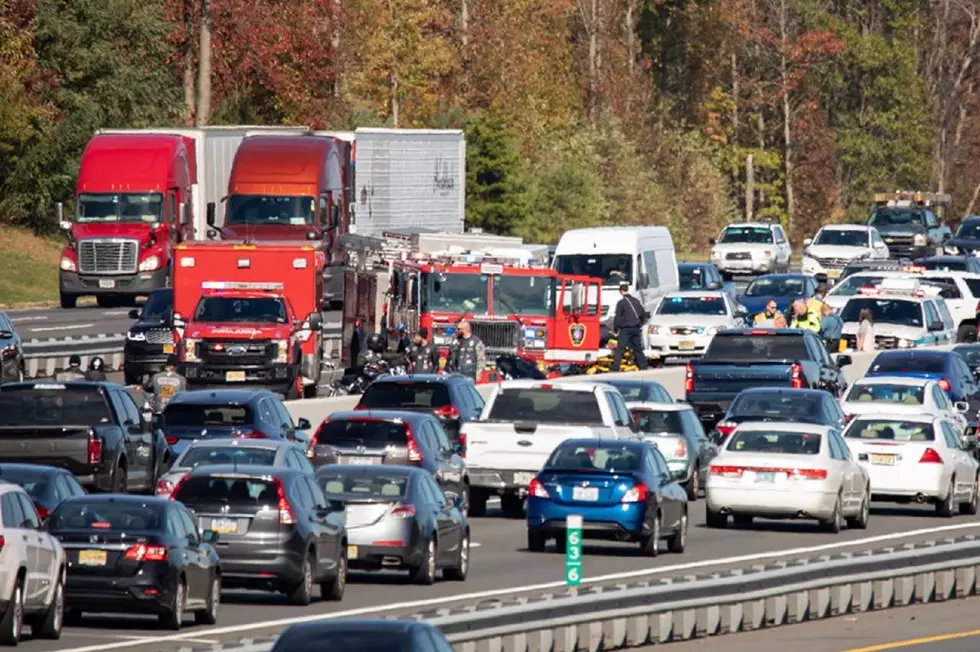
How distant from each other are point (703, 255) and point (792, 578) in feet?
238

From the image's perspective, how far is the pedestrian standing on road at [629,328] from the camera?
46.8 metres

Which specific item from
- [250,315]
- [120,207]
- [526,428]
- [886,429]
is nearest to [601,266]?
[120,207]

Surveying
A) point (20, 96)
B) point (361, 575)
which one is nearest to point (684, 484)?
point (361, 575)

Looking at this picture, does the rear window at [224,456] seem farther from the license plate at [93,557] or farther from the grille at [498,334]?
the grille at [498,334]

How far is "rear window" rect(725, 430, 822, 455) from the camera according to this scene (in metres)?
30.9

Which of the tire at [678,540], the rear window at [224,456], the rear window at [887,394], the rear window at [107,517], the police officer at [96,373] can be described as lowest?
the tire at [678,540]

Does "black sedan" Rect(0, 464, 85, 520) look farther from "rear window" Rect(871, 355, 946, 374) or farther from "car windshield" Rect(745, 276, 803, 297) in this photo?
"car windshield" Rect(745, 276, 803, 297)

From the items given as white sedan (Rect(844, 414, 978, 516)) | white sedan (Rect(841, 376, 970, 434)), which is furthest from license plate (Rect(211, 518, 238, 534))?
white sedan (Rect(841, 376, 970, 434))

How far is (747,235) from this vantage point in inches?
2936

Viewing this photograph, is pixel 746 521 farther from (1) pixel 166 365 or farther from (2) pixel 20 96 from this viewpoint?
(2) pixel 20 96

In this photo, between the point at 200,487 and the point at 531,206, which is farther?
the point at 531,206

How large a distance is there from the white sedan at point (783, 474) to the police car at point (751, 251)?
42025 millimetres

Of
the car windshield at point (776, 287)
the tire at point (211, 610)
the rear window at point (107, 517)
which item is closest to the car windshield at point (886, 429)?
the tire at point (211, 610)

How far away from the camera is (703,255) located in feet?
311
